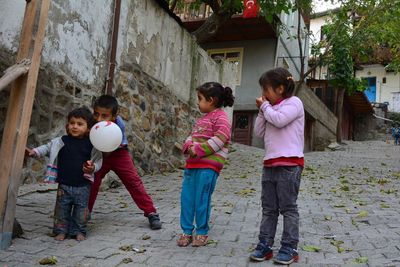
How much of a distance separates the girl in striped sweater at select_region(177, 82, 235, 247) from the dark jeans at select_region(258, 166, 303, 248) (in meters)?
0.48

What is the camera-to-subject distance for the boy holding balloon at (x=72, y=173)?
12.1 feet

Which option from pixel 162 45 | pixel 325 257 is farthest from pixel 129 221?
pixel 162 45

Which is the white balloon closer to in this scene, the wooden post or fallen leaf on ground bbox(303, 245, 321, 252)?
the wooden post

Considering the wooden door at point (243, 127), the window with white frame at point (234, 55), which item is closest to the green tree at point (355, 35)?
the window with white frame at point (234, 55)

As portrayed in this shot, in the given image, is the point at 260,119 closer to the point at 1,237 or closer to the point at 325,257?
the point at 325,257

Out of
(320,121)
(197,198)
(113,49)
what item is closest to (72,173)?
(197,198)

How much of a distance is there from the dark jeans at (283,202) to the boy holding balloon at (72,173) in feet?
4.88

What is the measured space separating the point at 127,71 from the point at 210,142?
409cm

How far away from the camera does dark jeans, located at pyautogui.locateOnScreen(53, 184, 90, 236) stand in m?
3.70

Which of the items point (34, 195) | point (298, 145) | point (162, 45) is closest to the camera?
point (298, 145)

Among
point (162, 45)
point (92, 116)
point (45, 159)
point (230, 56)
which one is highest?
point (230, 56)

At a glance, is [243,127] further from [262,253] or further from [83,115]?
[262,253]

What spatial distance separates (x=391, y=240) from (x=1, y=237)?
3.13 meters

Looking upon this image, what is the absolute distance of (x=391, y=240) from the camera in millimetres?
3730
